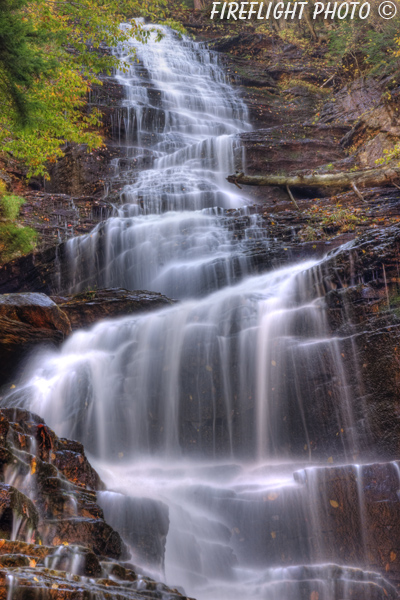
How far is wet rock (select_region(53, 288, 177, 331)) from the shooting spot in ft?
27.6

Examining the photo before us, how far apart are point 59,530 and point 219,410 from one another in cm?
318

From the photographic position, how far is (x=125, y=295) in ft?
29.0

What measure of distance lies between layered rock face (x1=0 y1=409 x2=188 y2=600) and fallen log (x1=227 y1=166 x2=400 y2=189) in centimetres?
843

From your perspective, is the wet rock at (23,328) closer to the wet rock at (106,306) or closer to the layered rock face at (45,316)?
the layered rock face at (45,316)

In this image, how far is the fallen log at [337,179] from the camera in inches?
409

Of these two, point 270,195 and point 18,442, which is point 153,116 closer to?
point 270,195

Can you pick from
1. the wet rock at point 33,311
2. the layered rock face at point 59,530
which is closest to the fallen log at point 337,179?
the wet rock at point 33,311

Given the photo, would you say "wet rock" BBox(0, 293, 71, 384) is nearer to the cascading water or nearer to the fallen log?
the cascading water

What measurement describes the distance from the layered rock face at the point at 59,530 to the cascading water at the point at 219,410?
1.08 feet

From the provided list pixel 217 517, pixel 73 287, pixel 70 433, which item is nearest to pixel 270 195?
pixel 73 287

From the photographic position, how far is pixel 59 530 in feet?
10.4
